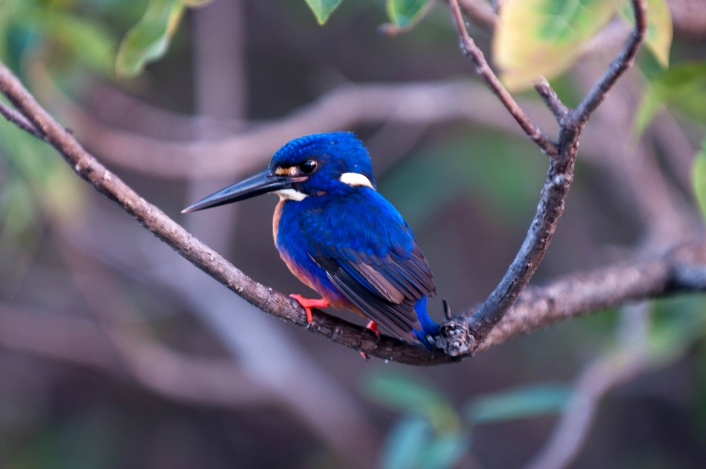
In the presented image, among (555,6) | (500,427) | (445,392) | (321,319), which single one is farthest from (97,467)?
(555,6)

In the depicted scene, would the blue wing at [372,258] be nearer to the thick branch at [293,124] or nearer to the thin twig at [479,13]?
the thin twig at [479,13]

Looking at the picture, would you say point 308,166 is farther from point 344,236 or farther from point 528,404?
point 528,404

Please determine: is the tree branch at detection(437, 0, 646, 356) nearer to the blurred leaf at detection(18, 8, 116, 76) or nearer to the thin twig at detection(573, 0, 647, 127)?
the thin twig at detection(573, 0, 647, 127)

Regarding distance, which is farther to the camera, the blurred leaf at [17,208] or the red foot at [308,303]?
the blurred leaf at [17,208]

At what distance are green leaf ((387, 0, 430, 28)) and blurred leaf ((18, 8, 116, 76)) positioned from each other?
1.49 m

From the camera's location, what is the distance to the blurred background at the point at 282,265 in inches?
104

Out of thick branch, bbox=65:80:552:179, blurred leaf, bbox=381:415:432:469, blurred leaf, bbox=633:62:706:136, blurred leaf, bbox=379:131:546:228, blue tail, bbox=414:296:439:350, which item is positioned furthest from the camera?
blurred leaf, bbox=379:131:546:228

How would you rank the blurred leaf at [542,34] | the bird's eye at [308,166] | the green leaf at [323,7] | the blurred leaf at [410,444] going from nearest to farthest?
the blurred leaf at [542,34], the green leaf at [323,7], the bird's eye at [308,166], the blurred leaf at [410,444]

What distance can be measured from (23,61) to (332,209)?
1.34 meters

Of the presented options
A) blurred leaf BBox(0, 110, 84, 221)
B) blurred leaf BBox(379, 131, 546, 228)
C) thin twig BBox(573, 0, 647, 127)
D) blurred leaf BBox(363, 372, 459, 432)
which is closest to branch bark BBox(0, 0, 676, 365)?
thin twig BBox(573, 0, 647, 127)

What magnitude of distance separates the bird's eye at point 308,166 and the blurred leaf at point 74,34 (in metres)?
1.10

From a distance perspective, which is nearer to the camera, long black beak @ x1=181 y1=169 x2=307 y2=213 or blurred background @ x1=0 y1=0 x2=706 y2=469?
long black beak @ x1=181 y1=169 x2=307 y2=213

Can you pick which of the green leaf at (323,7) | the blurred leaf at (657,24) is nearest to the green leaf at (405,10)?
the green leaf at (323,7)

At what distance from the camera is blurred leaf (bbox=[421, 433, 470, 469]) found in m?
2.23
